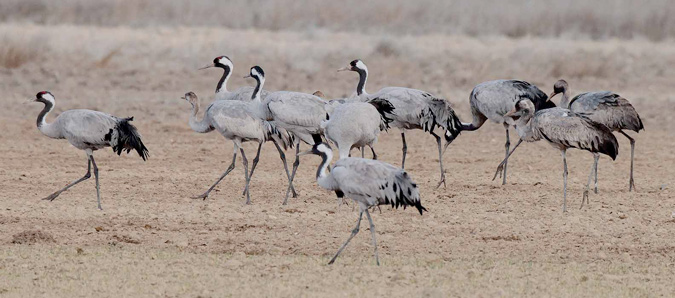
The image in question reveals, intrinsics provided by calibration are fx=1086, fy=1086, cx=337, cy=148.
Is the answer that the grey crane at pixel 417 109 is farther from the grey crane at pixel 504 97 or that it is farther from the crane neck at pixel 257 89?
the crane neck at pixel 257 89

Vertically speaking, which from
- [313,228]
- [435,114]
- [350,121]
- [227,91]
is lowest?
[313,228]

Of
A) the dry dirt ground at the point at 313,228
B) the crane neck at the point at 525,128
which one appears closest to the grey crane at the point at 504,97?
the dry dirt ground at the point at 313,228

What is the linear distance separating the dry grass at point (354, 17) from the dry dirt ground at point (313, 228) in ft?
65.2

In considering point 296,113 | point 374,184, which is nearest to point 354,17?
point 296,113

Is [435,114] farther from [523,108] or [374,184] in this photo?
[374,184]

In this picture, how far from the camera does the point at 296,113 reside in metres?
11.5

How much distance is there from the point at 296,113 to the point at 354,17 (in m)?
30.9

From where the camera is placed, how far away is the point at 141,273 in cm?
843

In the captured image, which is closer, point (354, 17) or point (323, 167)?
point (323, 167)

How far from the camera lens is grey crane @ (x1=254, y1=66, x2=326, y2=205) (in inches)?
453

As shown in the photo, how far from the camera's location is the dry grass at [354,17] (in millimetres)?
36500

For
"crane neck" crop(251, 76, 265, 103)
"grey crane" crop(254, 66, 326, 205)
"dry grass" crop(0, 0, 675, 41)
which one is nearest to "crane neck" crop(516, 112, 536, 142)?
"grey crane" crop(254, 66, 326, 205)

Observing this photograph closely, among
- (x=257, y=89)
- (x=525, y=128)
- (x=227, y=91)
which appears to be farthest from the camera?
(x=227, y=91)

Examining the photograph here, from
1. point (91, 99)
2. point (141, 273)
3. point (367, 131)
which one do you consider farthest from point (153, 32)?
point (141, 273)
